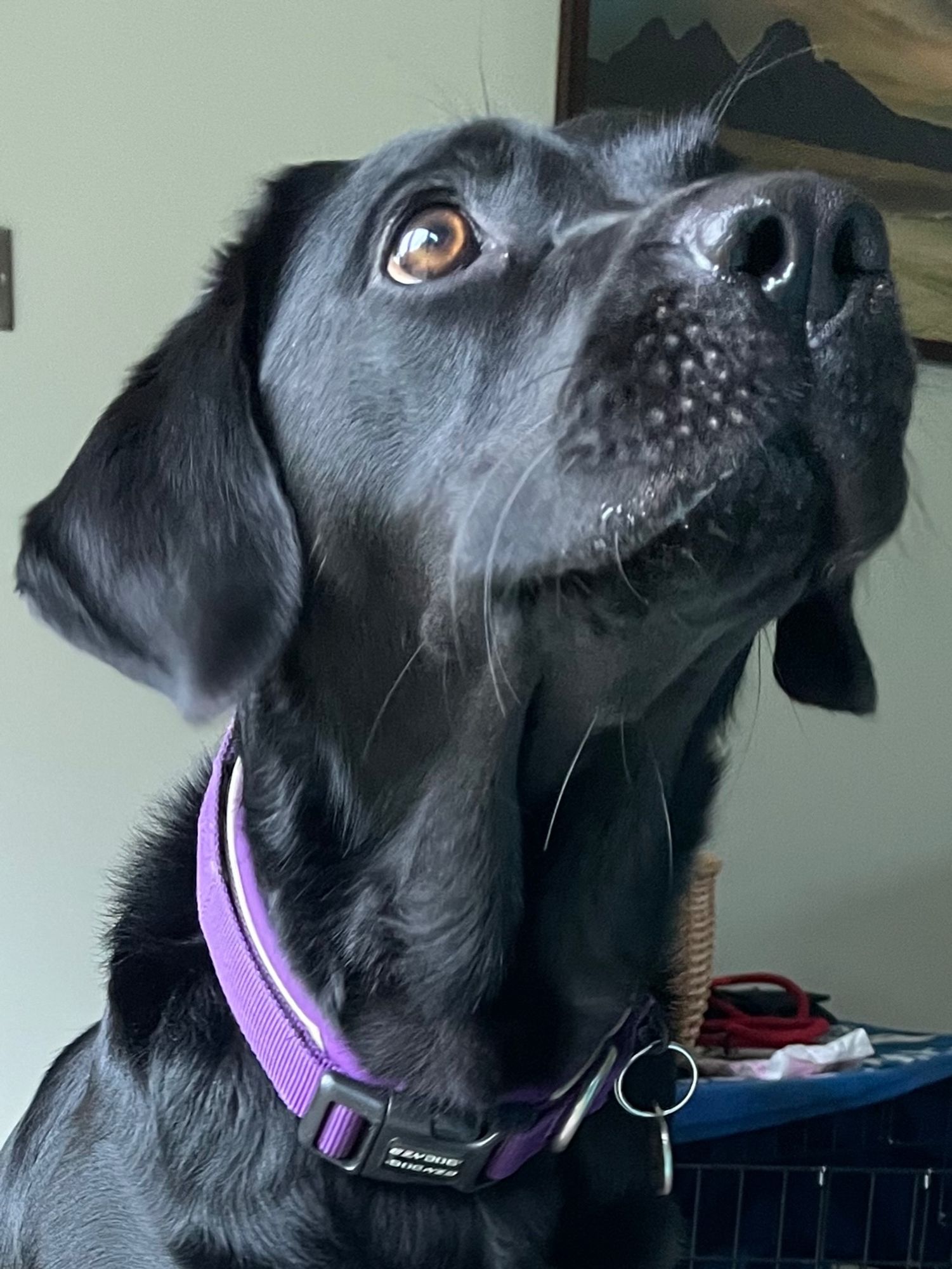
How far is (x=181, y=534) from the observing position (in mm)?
786

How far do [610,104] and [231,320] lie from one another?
1.24 metres

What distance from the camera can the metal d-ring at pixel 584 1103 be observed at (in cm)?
81

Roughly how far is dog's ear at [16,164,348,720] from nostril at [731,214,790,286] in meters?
0.36

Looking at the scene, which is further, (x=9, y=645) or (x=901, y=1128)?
(x=9, y=645)

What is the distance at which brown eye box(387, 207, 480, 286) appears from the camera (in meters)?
0.79

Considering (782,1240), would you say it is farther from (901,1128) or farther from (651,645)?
(651,645)

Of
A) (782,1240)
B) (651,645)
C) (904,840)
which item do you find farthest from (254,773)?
(904,840)

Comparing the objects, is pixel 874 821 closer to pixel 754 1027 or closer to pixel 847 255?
pixel 754 1027

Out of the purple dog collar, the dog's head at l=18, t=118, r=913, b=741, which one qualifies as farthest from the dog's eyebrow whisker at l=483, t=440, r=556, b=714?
the purple dog collar

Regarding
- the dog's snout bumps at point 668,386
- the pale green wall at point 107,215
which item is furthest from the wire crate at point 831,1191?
the dog's snout bumps at point 668,386

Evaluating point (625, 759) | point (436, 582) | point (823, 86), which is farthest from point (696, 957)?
point (823, 86)

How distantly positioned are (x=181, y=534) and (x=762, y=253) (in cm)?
42

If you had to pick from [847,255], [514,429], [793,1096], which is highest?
[847,255]

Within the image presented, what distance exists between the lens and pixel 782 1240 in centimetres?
137
